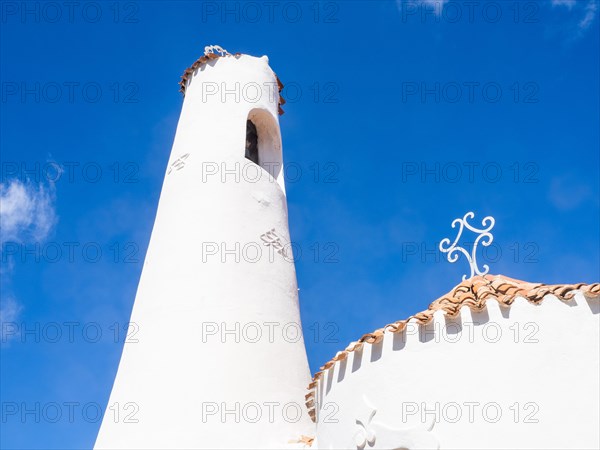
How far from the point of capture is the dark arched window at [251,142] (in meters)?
14.4

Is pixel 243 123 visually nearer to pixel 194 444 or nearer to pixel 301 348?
pixel 301 348

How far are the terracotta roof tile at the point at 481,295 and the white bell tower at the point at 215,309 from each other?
1.89 metres

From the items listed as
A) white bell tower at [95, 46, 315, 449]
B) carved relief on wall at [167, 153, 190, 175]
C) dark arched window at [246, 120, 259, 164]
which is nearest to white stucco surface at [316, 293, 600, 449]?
white bell tower at [95, 46, 315, 449]

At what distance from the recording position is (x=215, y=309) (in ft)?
35.2

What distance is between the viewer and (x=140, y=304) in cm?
1133

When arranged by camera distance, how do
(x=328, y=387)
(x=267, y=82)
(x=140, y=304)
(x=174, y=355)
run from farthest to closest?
1. (x=267, y=82)
2. (x=140, y=304)
3. (x=174, y=355)
4. (x=328, y=387)

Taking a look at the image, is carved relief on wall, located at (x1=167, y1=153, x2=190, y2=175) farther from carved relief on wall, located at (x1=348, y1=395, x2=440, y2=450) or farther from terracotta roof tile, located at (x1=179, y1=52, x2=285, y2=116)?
carved relief on wall, located at (x1=348, y1=395, x2=440, y2=450)

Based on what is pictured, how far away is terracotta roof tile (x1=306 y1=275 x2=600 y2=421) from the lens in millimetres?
7363

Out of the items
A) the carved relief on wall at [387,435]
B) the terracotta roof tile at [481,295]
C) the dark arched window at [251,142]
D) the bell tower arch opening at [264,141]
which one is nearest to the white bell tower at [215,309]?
the bell tower arch opening at [264,141]

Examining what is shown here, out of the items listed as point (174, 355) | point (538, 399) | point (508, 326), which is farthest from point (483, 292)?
point (174, 355)

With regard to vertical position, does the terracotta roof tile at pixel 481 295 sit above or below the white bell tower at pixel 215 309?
below

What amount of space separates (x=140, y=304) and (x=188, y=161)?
9.52 feet

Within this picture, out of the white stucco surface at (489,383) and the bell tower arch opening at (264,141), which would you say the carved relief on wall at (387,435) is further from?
the bell tower arch opening at (264,141)

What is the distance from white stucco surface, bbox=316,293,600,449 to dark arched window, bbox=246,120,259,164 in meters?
7.10
